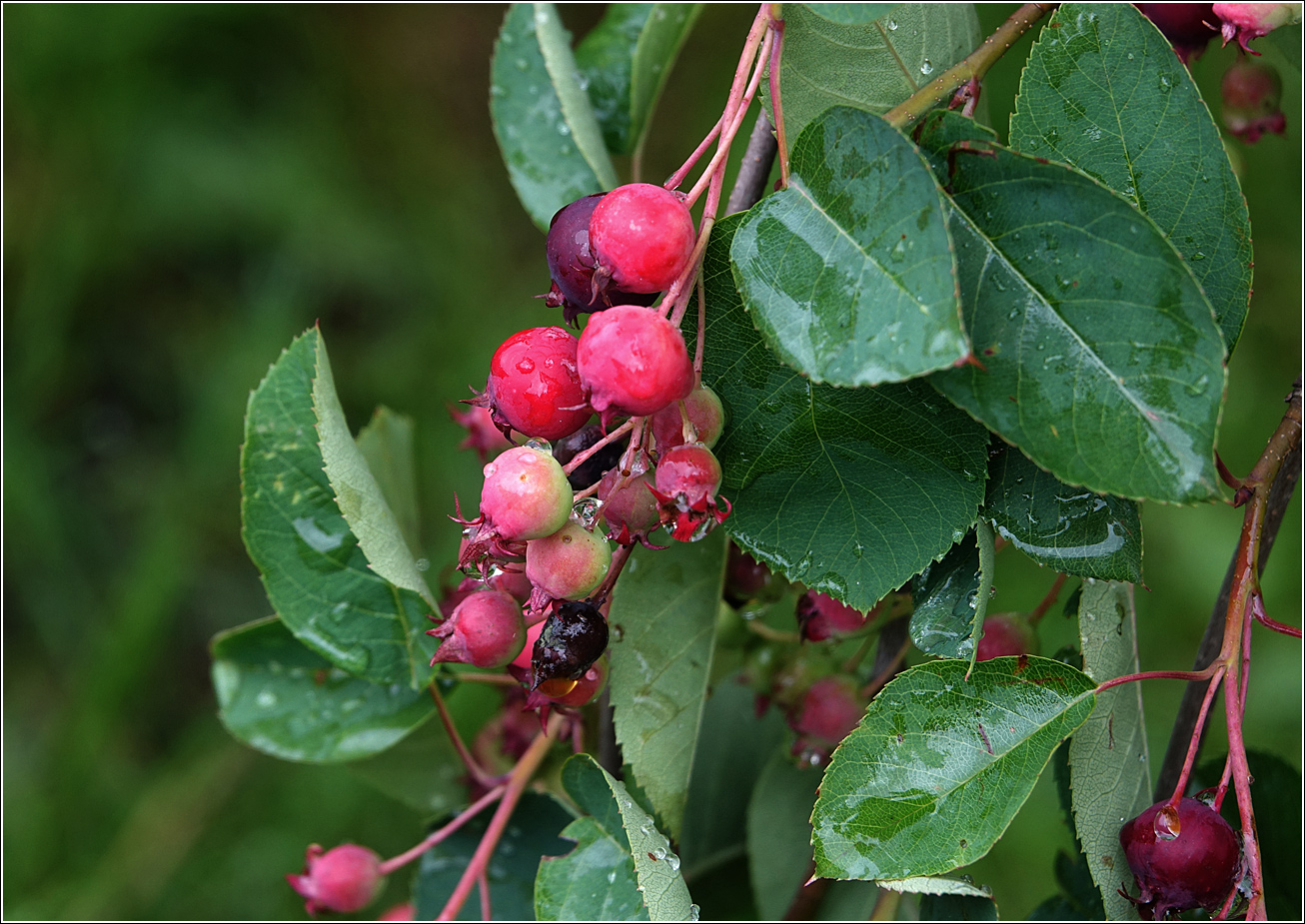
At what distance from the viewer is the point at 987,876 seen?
71.9 inches

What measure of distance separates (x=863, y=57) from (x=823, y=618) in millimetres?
400

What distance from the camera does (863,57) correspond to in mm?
614

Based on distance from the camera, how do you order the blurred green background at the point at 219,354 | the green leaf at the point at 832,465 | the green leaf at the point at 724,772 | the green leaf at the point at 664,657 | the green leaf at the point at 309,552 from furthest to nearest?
the blurred green background at the point at 219,354
the green leaf at the point at 724,772
the green leaf at the point at 309,552
the green leaf at the point at 664,657
the green leaf at the point at 832,465

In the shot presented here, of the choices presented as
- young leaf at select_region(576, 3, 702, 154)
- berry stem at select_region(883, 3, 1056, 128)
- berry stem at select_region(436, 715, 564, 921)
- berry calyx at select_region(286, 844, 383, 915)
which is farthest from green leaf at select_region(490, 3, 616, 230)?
berry calyx at select_region(286, 844, 383, 915)

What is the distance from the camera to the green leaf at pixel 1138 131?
0.56 metres

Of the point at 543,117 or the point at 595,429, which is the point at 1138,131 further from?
the point at 543,117

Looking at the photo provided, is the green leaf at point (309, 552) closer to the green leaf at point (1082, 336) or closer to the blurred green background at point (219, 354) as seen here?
the green leaf at point (1082, 336)

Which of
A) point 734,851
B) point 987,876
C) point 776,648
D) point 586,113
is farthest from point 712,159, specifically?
point 987,876

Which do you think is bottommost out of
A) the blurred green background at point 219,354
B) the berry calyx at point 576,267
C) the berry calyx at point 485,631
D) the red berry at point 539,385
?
the blurred green background at point 219,354

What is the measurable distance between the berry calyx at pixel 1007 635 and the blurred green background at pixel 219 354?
1124mm

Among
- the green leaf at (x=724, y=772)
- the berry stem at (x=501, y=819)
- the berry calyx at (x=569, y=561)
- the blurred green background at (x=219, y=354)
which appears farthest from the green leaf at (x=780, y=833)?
the blurred green background at (x=219, y=354)

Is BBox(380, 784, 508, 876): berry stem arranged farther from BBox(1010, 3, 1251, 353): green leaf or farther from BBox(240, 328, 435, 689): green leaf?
BBox(1010, 3, 1251, 353): green leaf

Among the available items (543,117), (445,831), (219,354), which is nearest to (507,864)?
(445,831)

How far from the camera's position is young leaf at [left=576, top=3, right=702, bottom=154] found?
0.89m
